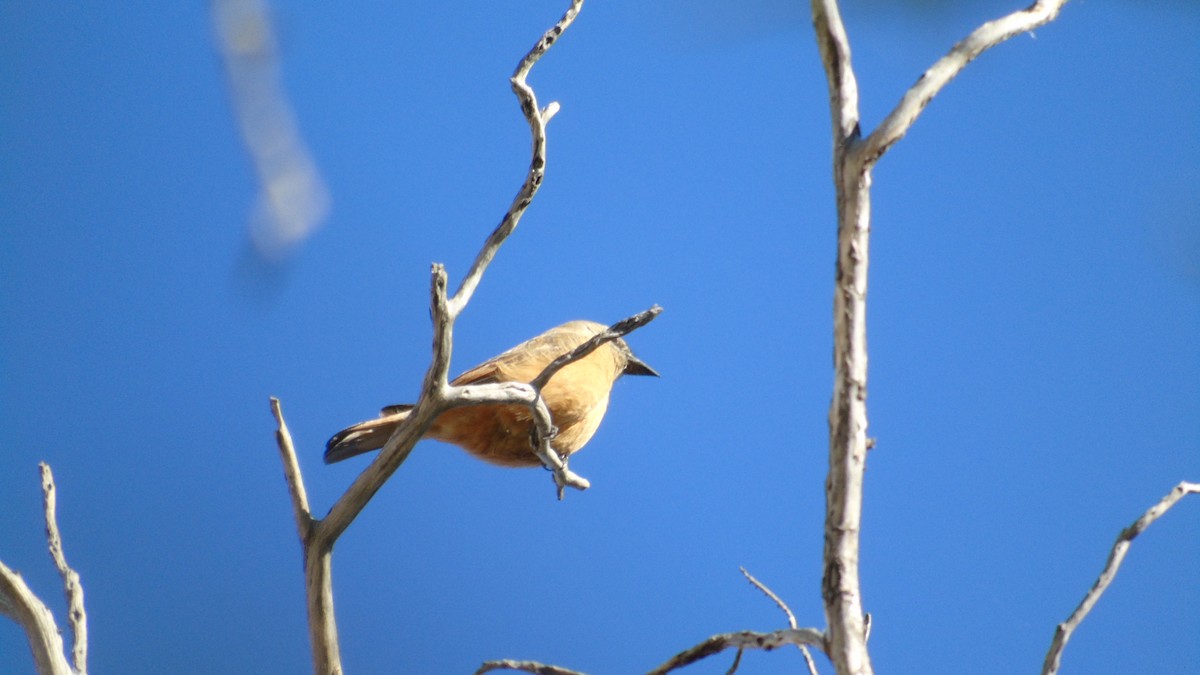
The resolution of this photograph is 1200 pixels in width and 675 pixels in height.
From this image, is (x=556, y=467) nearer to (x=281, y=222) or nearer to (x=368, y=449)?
(x=368, y=449)

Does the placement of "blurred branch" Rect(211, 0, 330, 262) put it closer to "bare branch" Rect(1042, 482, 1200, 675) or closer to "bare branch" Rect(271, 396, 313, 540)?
"bare branch" Rect(271, 396, 313, 540)

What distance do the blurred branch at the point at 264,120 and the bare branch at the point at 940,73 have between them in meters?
2.09

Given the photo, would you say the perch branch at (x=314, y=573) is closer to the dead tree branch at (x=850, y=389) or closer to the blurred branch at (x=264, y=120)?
the dead tree branch at (x=850, y=389)

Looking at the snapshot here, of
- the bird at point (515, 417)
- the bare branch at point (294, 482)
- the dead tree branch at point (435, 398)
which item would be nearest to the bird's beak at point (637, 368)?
the bird at point (515, 417)

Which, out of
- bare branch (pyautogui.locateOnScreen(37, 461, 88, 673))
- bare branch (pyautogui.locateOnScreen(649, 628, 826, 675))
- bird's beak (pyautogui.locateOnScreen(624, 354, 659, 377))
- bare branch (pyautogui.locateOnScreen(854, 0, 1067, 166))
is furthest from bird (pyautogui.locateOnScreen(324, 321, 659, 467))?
bare branch (pyautogui.locateOnScreen(854, 0, 1067, 166))

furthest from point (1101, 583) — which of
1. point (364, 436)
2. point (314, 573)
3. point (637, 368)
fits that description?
point (637, 368)

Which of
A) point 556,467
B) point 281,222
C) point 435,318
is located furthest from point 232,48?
point 435,318

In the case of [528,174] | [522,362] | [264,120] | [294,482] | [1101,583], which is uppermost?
[264,120]

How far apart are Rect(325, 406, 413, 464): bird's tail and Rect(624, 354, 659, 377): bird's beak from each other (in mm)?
824

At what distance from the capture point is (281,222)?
119 inches

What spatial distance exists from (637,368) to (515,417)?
0.75 meters

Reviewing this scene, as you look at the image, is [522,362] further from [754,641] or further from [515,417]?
[754,641]

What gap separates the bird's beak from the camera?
2.91 meters

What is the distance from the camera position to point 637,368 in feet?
9.66
